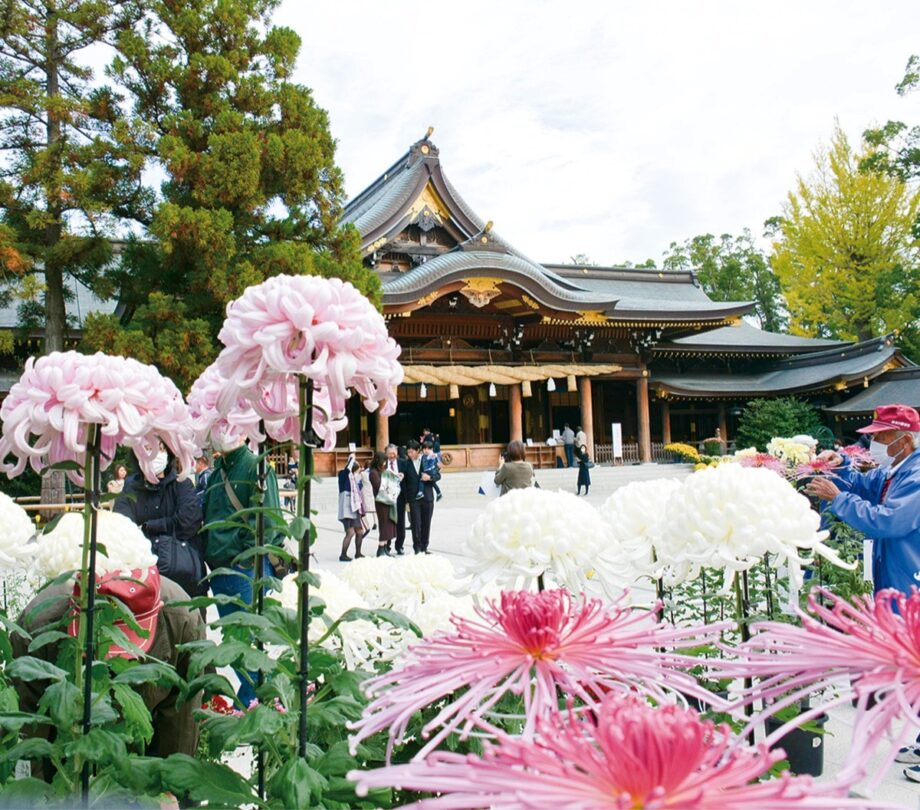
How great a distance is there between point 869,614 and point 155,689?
2336 millimetres

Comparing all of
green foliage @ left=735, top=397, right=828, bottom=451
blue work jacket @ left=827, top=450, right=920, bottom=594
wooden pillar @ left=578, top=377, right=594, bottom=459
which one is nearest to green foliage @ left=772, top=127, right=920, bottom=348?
green foliage @ left=735, top=397, right=828, bottom=451

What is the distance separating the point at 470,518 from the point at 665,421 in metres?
12.8

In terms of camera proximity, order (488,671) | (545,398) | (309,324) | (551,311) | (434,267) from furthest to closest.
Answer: (545,398) → (551,311) → (434,267) → (309,324) → (488,671)

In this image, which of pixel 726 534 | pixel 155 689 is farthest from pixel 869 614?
pixel 155 689

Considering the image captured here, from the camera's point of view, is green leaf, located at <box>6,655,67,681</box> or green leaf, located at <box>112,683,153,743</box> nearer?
green leaf, located at <box>6,655,67,681</box>

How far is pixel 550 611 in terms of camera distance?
815 millimetres

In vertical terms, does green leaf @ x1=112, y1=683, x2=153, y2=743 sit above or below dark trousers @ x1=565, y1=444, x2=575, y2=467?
below

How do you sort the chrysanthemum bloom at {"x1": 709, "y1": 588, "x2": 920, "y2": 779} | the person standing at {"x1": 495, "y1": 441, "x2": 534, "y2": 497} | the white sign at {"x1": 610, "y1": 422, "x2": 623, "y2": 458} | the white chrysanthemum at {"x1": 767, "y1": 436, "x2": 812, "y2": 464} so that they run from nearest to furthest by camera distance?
the chrysanthemum bloom at {"x1": 709, "y1": 588, "x2": 920, "y2": 779} → the white chrysanthemum at {"x1": 767, "y1": 436, "x2": 812, "y2": 464} → the person standing at {"x1": 495, "y1": 441, "x2": 534, "y2": 497} → the white sign at {"x1": 610, "y1": 422, "x2": 623, "y2": 458}

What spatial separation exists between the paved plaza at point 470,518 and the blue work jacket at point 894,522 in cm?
72

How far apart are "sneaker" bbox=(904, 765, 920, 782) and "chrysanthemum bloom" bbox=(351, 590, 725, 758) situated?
3.62 metres

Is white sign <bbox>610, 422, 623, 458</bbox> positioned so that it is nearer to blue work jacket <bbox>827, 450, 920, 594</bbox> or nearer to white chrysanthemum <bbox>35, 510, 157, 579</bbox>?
blue work jacket <bbox>827, 450, 920, 594</bbox>

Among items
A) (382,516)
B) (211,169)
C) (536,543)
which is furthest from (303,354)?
(211,169)

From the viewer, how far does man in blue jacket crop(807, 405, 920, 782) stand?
3.14 meters

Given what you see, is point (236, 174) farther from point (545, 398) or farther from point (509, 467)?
point (545, 398)
